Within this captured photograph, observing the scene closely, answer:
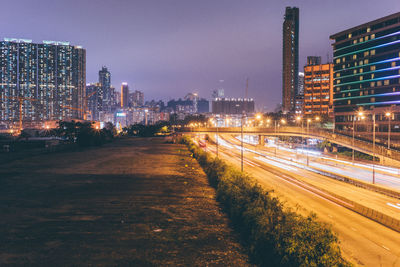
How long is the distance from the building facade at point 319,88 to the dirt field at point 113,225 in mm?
158881

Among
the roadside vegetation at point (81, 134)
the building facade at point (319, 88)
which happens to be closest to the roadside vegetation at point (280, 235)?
the roadside vegetation at point (81, 134)

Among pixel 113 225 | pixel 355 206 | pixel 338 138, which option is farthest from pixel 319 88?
pixel 113 225

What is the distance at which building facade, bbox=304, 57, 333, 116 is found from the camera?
16375 centimetres

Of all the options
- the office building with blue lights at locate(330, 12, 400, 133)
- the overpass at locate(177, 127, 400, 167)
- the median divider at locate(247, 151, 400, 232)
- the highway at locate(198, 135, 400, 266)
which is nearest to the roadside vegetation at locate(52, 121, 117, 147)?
the overpass at locate(177, 127, 400, 167)

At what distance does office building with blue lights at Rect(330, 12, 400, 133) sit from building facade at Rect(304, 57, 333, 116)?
51.7 meters

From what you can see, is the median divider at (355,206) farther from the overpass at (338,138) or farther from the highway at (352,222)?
the overpass at (338,138)

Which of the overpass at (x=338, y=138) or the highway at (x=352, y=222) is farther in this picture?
the overpass at (x=338, y=138)

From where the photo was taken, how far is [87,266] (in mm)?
11438

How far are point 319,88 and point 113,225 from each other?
174 metres

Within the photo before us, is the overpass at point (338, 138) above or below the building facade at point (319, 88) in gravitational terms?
below

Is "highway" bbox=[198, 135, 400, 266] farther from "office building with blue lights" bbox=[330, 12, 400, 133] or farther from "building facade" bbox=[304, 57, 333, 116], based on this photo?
"building facade" bbox=[304, 57, 333, 116]

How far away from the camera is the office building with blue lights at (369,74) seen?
8981 cm

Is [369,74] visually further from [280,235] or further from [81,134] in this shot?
[280,235]

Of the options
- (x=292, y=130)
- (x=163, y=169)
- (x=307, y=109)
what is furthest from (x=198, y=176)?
(x=307, y=109)
